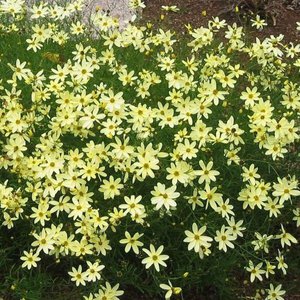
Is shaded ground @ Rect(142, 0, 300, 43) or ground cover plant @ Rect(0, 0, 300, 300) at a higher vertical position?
shaded ground @ Rect(142, 0, 300, 43)

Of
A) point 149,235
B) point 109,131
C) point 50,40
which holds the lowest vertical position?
point 149,235

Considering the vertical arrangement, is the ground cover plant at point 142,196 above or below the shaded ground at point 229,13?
below

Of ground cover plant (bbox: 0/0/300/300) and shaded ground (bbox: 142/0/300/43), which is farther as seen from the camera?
shaded ground (bbox: 142/0/300/43)

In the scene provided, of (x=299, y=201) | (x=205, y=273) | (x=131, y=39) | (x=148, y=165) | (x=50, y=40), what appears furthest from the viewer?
(x=50, y=40)

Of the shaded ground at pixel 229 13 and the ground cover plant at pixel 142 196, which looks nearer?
the ground cover plant at pixel 142 196

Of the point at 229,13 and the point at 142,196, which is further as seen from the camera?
the point at 229,13

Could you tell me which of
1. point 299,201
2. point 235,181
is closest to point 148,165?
point 235,181

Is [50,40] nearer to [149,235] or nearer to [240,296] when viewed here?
[149,235]

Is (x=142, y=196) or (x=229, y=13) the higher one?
(x=229, y=13)
